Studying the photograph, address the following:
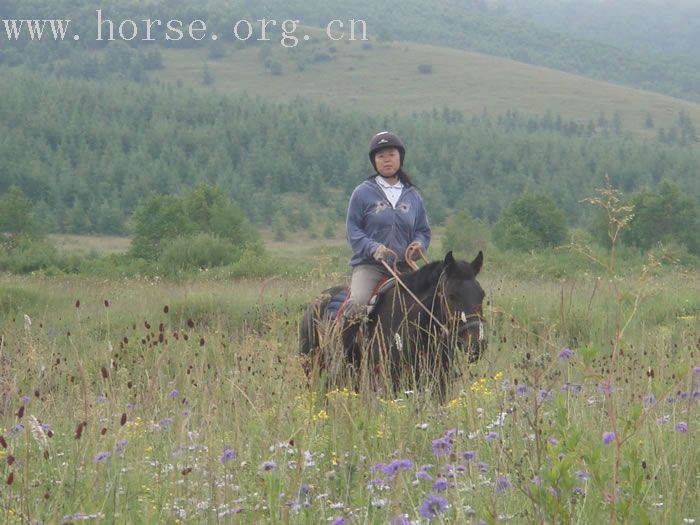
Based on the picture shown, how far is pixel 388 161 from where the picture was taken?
7812 millimetres

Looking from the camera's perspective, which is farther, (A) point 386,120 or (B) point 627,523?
(A) point 386,120

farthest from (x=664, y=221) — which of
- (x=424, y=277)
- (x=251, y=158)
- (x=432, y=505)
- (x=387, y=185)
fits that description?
(x=251, y=158)

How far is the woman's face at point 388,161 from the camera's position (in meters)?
7.81

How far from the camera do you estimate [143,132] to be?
132m

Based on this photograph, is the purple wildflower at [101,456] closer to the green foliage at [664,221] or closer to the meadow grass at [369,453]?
the meadow grass at [369,453]

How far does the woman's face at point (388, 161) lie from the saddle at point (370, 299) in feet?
2.58

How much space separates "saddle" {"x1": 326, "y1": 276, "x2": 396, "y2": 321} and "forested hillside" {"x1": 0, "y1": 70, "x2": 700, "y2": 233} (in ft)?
314

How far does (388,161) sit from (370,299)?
40.9 inches

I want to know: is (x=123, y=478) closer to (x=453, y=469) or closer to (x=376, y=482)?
(x=376, y=482)

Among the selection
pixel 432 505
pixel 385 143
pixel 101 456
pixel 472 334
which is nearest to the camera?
pixel 432 505

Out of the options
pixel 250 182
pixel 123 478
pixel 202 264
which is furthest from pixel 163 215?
pixel 250 182

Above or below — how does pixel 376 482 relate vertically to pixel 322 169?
above

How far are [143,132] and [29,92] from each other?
64.1ft

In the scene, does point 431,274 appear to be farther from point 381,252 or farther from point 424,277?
point 381,252
